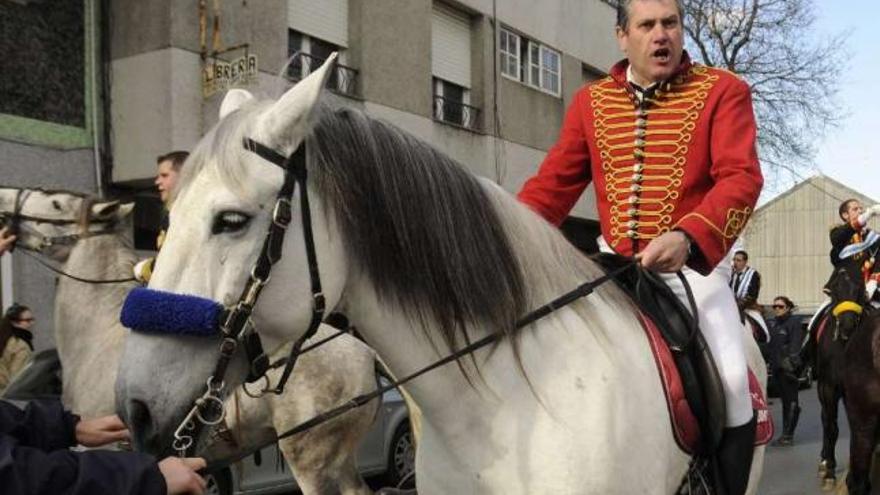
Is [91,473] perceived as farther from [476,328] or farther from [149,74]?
[149,74]

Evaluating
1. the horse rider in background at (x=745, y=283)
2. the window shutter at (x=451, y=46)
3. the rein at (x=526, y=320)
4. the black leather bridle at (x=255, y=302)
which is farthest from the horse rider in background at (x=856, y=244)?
the window shutter at (x=451, y=46)

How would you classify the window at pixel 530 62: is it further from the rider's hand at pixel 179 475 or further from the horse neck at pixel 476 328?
the rider's hand at pixel 179 475

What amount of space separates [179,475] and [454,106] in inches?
654

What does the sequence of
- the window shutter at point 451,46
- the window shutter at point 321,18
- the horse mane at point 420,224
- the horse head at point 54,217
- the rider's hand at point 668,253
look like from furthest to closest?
the window shutter at point 451,46, the window shutter at point 321,18, the horse head at point 54,217, the rider's hand at point 668,253, the horse mane at point 420,224

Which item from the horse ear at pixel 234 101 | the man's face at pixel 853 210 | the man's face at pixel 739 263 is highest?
the horse ear at pixel 234 101

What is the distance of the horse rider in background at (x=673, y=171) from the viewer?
296 centimetres

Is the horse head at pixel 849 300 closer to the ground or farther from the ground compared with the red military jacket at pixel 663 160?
closer to the ground

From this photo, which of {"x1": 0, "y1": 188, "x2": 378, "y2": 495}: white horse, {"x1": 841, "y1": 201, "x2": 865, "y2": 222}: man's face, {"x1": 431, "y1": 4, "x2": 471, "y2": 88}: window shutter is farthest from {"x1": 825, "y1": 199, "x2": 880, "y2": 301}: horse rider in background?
{"x1": 431, "y1": 4, "x2": 471, "y2": 88}: window shutter

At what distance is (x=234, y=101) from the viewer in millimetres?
2721

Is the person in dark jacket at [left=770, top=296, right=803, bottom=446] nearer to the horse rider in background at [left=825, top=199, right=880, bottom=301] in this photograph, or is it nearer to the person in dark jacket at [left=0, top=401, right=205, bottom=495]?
the horse rider in background at [left=825, top=199, right=880, bottom=301]

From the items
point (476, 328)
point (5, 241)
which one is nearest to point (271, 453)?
point (5, 241)

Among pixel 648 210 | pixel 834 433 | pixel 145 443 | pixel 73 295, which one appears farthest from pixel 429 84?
pixel 145 443

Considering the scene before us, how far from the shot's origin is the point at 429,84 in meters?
16.9

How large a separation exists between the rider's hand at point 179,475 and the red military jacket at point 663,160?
1619 mm
